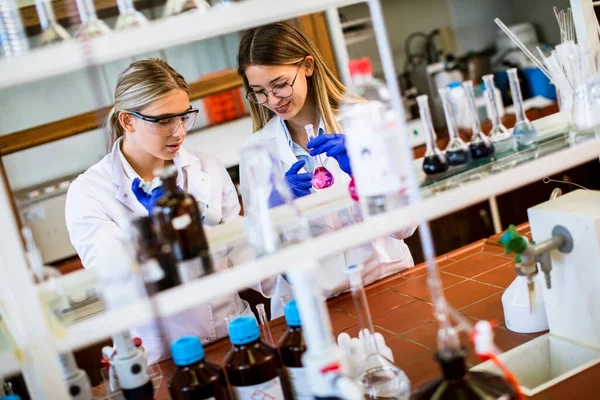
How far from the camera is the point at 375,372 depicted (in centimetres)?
125

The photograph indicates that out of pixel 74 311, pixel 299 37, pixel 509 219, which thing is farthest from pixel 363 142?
pixel 509 219

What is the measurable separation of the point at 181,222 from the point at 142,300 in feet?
0.62

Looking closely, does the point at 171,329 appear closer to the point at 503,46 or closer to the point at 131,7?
the point at 131,7

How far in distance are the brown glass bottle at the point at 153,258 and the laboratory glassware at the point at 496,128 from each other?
72cm

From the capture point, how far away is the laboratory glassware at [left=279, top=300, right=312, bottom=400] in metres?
1.17

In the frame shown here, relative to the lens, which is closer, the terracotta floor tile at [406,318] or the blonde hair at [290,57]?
the terracotta floor tile at [406,318]

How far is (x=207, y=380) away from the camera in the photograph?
1.14 m

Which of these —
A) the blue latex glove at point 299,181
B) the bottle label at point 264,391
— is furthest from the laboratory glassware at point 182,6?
the blue latex glove at point 299,181

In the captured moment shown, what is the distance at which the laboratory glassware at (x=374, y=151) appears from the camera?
3.47 ft

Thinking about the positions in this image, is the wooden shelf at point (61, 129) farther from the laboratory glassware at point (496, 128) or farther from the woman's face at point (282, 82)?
the laboratory glassware at point (496, 128)

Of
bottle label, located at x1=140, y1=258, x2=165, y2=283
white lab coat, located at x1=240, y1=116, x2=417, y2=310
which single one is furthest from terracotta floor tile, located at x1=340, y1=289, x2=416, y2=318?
bottle label, located at x1=140, y1=258, x2=165, y2=283

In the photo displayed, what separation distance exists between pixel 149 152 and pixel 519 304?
1.26m

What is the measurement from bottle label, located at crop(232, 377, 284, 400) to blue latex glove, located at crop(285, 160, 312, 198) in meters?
0.90

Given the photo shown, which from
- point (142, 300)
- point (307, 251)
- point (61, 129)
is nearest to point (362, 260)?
point (307, 251)
